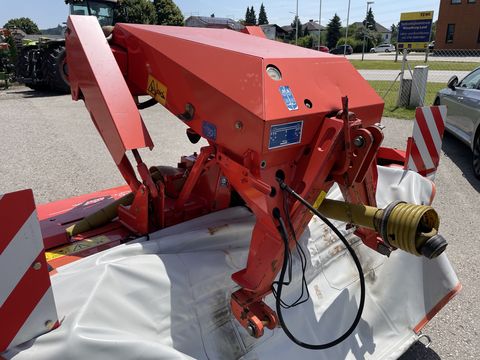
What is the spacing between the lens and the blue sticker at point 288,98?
1710mm

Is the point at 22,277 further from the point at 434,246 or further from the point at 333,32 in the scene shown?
the point at 333,32

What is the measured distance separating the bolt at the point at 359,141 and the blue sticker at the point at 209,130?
0.64 metres

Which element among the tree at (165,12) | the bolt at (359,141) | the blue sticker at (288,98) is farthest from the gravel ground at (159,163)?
the tree at (165,12)

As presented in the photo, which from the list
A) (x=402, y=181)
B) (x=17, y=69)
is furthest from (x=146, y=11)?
(x=402, y=181)

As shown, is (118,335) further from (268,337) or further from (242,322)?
(268,337)

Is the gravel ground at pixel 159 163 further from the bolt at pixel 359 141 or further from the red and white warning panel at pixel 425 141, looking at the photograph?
the bolt at pixel 359 141

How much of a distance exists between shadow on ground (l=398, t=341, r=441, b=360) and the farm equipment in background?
749 millimetres

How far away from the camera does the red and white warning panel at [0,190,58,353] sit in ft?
4.67

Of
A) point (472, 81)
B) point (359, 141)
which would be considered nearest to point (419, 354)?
point (359, 141)

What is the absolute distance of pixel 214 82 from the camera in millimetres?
1827

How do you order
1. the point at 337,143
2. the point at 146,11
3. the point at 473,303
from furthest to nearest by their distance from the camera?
the point at 146,11, the point at 473,303, the point at 337,143

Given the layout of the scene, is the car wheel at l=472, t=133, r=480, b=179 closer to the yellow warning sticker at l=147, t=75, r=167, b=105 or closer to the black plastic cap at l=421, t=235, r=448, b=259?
the black plastic cap at l=421, t=235, r=448, b=259

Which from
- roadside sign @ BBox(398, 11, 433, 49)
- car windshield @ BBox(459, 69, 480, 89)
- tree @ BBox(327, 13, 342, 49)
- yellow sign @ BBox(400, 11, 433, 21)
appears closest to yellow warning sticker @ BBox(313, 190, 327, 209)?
car windshield @ BBox(459, 69, 480, 89)

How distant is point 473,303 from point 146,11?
37933 mm
